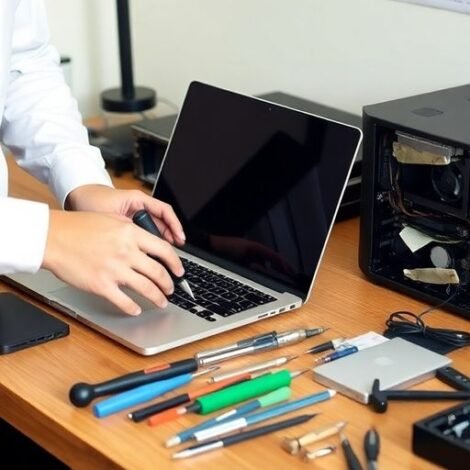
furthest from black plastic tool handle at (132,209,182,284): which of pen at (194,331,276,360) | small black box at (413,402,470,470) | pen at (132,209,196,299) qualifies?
small black box at (413,402,470,470)

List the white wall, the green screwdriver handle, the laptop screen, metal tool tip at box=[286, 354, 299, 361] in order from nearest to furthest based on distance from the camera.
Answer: the green screwdriver handle
metal tool tip at box=[286, 354, 299, 361]
the laptop screen
the white wall

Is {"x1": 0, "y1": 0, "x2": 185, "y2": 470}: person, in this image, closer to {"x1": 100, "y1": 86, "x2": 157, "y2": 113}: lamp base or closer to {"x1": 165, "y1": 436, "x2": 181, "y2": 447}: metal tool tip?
{"x1": 165, "y1": 436, "x2": 181, "y2": 447}: metal tool tip

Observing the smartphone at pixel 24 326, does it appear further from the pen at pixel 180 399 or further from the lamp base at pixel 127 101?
the lamp base at pixel 127 101

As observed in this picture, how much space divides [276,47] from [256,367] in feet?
2.49

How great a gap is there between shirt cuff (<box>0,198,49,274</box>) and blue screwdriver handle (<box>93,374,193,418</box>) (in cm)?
17

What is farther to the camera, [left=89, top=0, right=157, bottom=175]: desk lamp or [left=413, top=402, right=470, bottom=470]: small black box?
[left=89, top=0, right=157, bottom=175]: desk lamp

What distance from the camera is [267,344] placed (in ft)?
3.44

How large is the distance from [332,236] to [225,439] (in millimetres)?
521

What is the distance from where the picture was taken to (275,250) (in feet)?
3.91

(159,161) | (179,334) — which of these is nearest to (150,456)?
(179,334)

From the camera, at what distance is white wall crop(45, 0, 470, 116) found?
142cm

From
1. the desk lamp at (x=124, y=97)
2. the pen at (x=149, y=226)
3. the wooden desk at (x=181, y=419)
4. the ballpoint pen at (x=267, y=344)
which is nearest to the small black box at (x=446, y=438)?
the wooden desk at (x=181, y=419)

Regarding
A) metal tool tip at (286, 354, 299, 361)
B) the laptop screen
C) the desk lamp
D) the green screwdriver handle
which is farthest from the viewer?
the desk lamp

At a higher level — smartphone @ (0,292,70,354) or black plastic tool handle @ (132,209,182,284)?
black plastic tool handle @ (132,209,182,284)
